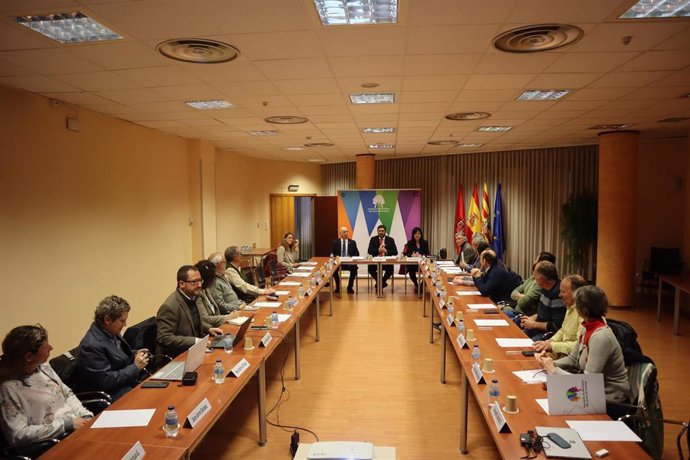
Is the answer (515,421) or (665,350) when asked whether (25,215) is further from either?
(665,350)

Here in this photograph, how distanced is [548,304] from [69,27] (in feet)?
14.5

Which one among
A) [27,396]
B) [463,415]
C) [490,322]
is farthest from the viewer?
[490,322]

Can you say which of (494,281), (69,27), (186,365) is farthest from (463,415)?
(69,27)

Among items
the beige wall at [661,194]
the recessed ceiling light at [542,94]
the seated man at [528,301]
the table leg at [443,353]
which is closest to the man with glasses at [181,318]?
the table leg at [443,353]

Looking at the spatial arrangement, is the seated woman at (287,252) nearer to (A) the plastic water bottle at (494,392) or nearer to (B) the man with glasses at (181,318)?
(B) the man with glasses at (181,318)

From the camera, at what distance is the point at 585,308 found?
9.07ft

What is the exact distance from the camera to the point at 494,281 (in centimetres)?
548

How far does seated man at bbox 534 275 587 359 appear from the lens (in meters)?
3.38

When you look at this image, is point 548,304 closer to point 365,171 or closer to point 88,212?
point 88,212

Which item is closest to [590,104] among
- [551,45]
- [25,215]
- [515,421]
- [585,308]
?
[551,45]

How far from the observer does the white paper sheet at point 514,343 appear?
357 cm

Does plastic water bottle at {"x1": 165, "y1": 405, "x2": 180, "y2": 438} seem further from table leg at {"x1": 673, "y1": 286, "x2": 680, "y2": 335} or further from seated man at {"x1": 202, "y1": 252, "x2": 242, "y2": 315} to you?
table leg at {"x1": 673, "y1": 286, "x2": 680, "y2": 335}

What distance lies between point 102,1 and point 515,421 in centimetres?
316

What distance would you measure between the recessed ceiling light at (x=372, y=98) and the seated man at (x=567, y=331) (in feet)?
8.46
